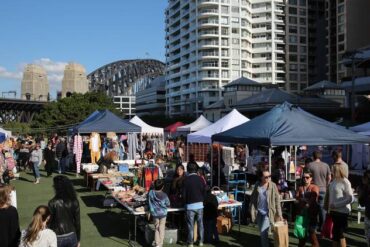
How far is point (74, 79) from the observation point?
84.8 metres

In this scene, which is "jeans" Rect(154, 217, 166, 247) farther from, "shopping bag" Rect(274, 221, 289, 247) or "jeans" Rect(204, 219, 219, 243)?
"shopping bag" Rect(274, 221, 289, 247)

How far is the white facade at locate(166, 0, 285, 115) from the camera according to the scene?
3637 inches

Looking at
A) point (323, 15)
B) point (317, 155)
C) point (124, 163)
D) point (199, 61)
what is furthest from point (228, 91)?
point (317, 155)

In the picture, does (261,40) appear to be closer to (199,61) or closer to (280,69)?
(280,69)

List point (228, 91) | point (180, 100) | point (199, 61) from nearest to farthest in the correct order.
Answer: point (228, 91)
point (199, 61)
point (180, 100)

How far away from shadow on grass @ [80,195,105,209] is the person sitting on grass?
25.9ft

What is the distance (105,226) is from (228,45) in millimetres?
85697

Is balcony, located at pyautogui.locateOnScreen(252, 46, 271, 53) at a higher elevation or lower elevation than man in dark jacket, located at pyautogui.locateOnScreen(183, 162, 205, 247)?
higher

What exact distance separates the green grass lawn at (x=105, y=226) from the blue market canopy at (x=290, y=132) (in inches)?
82.1

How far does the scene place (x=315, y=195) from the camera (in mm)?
7504

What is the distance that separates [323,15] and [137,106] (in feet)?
242

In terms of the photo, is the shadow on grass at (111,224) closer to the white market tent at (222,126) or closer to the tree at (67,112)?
the white market tent at (222,126)

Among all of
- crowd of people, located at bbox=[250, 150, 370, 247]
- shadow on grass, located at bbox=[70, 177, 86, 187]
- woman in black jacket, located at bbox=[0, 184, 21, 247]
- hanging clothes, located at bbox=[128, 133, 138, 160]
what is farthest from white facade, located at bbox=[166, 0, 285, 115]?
woman in black jacket, located at bbox=[0, 184, 21, 247]

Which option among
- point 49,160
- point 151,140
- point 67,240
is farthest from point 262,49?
point 67,240
